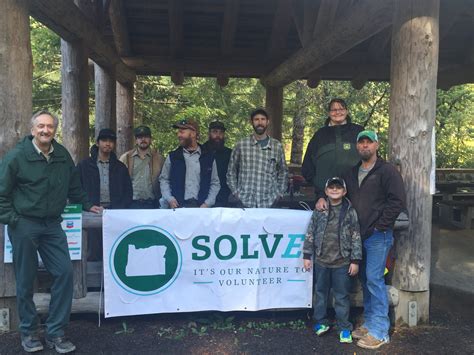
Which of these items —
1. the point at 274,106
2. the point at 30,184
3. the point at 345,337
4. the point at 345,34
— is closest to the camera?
the point at 30,184

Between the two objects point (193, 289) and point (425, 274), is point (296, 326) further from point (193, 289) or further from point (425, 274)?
point (425, 274)

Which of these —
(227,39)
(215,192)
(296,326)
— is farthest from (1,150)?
(227,39)

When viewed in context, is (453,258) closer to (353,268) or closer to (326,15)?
(353,268)

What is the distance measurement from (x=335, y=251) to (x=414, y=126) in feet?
5.04

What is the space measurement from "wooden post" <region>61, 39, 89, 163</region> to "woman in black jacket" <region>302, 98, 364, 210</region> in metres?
4.10

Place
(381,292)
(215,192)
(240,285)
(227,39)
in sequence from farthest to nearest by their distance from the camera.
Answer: (227,39)
(215,192)
(240,285)
(381,292)

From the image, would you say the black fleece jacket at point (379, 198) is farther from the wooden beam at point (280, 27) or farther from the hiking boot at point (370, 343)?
the wooden beam at point (280, 27)

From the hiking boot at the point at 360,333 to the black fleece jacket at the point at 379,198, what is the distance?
0.94 metres

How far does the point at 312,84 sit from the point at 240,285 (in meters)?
7.68

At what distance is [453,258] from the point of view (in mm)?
6527

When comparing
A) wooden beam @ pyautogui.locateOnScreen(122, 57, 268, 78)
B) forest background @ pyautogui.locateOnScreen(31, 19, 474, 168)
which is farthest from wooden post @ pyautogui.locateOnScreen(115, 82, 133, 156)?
forest background @ pyautogui.locateOnScreen(31, 19, 474, 168)

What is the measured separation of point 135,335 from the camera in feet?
A: 14.0

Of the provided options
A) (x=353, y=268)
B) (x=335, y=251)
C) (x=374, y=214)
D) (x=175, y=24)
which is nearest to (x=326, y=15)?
(x=175, y=24)

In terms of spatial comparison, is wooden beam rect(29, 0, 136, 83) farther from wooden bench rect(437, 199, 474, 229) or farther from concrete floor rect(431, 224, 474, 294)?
wooden bench rect(437, 199, 474, 229)
